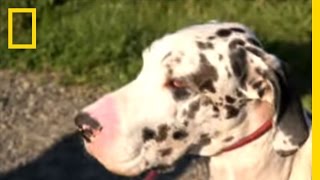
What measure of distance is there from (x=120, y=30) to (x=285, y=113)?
4.67m

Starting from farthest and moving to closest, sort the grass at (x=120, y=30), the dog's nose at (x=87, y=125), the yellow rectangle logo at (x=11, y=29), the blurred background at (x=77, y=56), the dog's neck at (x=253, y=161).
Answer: the yellow rectangle logo at (x=11, y=29)
the grass at (x=120, y=30)
the blurred background at (x=77, y=56)
the dog's neck at (x=253, y=161)
the dog's nose at (x=87, y=125)

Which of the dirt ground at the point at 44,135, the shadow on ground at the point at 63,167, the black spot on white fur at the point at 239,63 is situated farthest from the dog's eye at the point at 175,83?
the shadow on ground at the point at 63,167

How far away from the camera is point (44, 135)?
8258 millimetres

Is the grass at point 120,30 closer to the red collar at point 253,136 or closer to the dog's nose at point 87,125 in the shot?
the red collar at point 253,136

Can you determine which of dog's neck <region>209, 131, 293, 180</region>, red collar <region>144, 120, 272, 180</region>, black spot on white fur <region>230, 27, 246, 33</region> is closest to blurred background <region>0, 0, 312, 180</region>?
dog's neck <region>209, 131, 293, 180</region>

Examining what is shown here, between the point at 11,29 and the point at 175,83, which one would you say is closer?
the point at 175,83

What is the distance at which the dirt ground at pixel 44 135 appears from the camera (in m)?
7.81

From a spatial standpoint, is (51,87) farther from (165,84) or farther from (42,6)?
(165,84)

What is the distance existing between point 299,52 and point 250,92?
483 cm

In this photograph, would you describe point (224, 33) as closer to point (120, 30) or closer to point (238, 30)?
point (238, 30)

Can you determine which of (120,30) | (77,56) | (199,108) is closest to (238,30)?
(199,108)

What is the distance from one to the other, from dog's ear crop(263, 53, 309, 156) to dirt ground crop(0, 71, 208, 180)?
113 inches

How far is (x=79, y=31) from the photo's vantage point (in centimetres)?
935

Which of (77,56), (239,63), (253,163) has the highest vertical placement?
(239,63)
